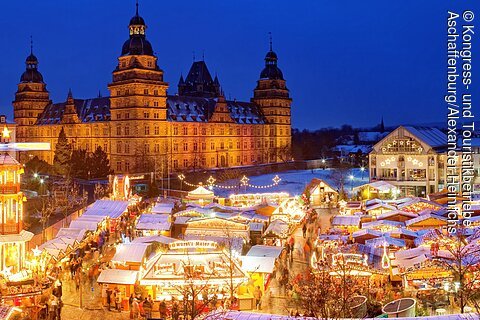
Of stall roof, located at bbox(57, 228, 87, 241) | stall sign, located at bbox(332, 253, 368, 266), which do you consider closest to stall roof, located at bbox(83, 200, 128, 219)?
stall roof, located at bbox(57, 228, 87, 241)

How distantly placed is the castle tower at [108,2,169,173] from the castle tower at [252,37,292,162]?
2025 cm

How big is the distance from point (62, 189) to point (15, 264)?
93.1ft

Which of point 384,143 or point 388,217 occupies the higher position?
point 384,143

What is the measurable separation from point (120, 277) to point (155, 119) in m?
40.6

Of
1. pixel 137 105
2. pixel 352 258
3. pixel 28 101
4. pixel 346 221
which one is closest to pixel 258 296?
pixel 352 258

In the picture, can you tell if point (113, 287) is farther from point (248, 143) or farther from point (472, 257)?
point (248, 143)

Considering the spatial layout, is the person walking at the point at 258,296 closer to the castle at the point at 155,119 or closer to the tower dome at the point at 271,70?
the castle at the point at 155,119

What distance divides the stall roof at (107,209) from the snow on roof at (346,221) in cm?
937

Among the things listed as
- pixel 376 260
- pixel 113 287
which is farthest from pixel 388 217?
pixel 113 287

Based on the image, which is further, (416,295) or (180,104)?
(180,104)

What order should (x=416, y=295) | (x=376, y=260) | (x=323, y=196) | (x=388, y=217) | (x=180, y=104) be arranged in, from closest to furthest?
(x=416, y=295) → (x=376, y=260) → (x=388, y=217) → (x=323, y=196) → (x=180, y=104)

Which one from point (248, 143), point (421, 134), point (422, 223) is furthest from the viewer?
point (248, 143)

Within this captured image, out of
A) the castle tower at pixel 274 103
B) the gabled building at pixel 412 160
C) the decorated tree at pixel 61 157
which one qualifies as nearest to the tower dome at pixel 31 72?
the decorated tree at pixel 61 157

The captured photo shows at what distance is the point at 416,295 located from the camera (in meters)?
15.4
